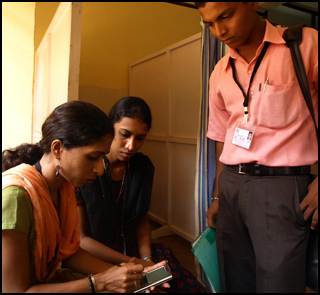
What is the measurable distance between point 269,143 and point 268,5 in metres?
3.94

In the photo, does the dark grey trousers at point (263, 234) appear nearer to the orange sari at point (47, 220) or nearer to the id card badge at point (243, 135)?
the id card badge at point (243, 135)

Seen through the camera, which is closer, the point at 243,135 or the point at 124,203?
the point at 243,135

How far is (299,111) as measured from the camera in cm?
94

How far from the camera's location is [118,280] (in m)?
0.90

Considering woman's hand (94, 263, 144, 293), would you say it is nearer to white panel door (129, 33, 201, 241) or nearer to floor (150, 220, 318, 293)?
floor (150, 220, 318, 293)

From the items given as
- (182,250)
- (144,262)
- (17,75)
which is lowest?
(182,250)

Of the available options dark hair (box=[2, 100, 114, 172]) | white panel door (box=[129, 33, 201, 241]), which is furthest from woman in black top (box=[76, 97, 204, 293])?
white panel door (box=[129, 33, 201, 241])

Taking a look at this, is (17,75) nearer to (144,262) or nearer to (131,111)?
(131,111)

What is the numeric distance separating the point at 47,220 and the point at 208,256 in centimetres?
66

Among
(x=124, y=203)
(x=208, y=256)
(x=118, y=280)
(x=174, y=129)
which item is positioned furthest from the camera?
Answer: (x=174, y=129)

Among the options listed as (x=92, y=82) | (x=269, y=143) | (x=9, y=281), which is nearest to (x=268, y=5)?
(x=92, y=82)

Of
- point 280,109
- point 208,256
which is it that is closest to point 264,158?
point 280,109

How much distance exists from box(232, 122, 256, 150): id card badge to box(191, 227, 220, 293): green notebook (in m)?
Result: 0.44

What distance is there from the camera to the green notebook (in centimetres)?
113
